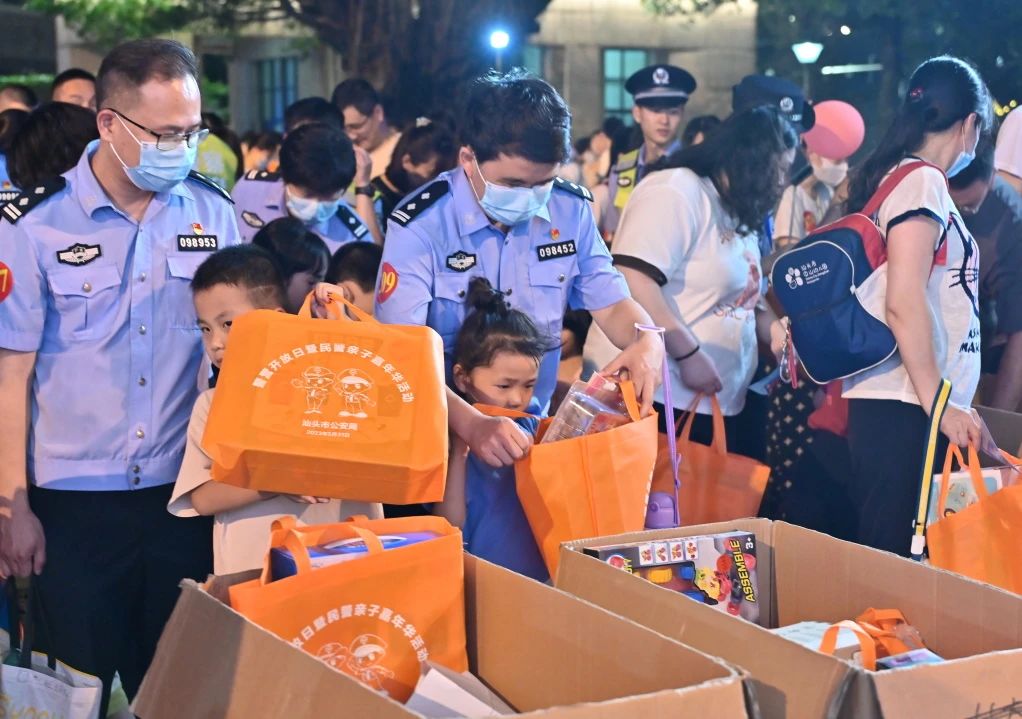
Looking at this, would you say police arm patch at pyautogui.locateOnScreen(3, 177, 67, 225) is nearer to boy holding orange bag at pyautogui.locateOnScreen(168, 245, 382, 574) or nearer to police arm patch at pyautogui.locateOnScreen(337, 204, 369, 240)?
boy holding orange bag at pyautogui.locateOnScreen(168, 245, 382, 574)

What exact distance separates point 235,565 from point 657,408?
156 centimetres

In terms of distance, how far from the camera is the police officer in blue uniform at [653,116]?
6922mm

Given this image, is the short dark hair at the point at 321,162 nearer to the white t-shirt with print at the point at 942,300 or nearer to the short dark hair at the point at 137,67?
the short dark hair at the point at 137,67

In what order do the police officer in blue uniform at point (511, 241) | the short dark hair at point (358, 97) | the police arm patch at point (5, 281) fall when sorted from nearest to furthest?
1. the police arm patch at point (5, 281)
2. the police officer in blue uniform at point (511, 241)
3. the short dark hair at point (358, 97)

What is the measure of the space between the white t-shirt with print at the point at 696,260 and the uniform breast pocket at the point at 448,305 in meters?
0.80

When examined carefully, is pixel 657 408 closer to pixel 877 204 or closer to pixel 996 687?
pixel 877 204

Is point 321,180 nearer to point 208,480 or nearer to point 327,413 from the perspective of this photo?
point 208,480

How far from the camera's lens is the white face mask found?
23.6ft

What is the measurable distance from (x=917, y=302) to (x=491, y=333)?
1.16m

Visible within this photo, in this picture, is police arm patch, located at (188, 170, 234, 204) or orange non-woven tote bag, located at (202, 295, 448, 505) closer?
orange non-woven tote bag, located at (202, 295, 448, 505)

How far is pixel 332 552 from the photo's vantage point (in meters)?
2.10

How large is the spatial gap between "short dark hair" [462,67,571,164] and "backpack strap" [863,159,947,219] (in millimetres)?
Result: 945

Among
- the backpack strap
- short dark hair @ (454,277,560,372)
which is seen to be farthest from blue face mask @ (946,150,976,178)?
short dark hair @ (454,277,560,372)

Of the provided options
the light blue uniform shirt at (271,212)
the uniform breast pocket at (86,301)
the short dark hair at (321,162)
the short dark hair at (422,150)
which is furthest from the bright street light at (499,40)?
the uniform breast pocket at (86,301)
